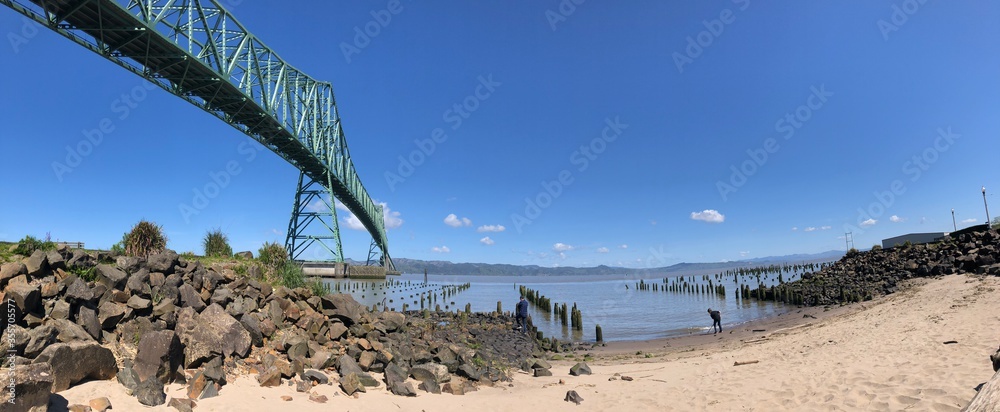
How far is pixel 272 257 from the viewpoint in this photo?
51.5 ft

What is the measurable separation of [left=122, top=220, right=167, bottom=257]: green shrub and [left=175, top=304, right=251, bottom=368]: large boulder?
5.21m

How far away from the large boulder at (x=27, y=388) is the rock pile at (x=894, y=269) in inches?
1458

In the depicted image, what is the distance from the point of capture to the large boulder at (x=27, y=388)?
188 inches

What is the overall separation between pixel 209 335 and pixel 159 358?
135cm

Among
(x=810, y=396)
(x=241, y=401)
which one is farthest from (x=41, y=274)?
(x=810, y=396)

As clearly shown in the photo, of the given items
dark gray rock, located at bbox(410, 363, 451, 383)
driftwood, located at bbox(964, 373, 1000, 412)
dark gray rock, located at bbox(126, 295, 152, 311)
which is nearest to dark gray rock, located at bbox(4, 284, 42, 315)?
dark gray rock, located at bbox(126, 295, 152, 311)

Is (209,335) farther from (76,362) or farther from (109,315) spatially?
(76,362)

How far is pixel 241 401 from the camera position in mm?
7379

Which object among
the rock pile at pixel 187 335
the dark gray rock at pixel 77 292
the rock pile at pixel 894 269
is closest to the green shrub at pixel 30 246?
the rock pile at pixel 187 335

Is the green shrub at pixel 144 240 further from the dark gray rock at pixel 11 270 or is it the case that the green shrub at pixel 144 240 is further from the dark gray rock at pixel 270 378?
the dark gray rock at pixel 270 378

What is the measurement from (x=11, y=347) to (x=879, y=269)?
53895 mm

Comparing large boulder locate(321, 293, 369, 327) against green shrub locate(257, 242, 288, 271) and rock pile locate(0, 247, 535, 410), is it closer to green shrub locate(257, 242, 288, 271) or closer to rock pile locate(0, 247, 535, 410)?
rock pile locate(0, 247, 535, 410)

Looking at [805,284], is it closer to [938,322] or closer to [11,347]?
[938,322]

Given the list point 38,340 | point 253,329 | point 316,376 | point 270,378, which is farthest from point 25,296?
point 316,376
